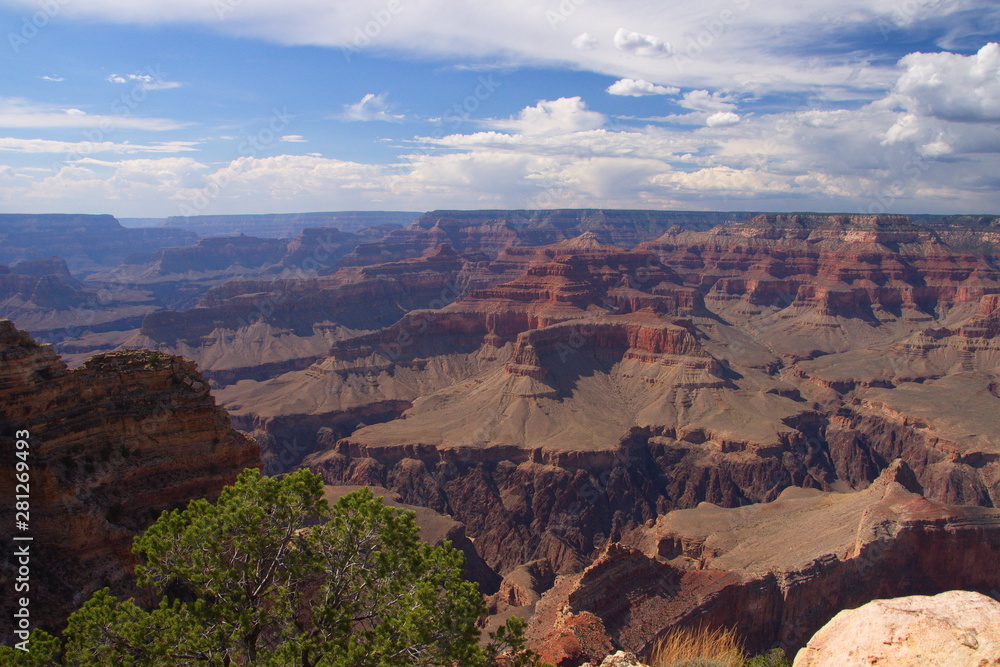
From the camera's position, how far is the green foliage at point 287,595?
16016mm

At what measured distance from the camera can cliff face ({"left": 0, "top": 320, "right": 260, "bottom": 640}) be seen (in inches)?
1104

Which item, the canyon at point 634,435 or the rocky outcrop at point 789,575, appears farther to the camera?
the canyon at point 634,435

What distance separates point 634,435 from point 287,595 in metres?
86.8

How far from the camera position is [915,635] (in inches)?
484

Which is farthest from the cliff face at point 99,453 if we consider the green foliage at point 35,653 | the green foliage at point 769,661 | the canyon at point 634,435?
the green foliage at point 769,661

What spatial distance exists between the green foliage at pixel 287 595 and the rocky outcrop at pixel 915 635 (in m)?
8.85

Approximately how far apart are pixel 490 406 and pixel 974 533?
69614 millimetres

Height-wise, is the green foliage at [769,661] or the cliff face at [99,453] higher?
the cliff face at [99,453]

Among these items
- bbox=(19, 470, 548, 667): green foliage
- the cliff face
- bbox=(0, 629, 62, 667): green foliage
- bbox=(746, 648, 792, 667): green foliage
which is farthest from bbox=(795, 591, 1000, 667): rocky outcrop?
the cliff face

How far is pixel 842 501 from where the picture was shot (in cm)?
6050

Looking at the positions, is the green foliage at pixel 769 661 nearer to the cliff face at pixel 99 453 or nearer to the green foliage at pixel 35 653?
the green foliage at pixel 35 653

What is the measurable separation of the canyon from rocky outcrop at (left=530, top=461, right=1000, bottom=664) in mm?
178

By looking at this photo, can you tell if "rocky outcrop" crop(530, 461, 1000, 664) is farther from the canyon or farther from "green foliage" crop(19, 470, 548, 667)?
"green foliage" crop(19, 470, 548, 667)

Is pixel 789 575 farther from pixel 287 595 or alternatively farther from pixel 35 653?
pixel 35 653
